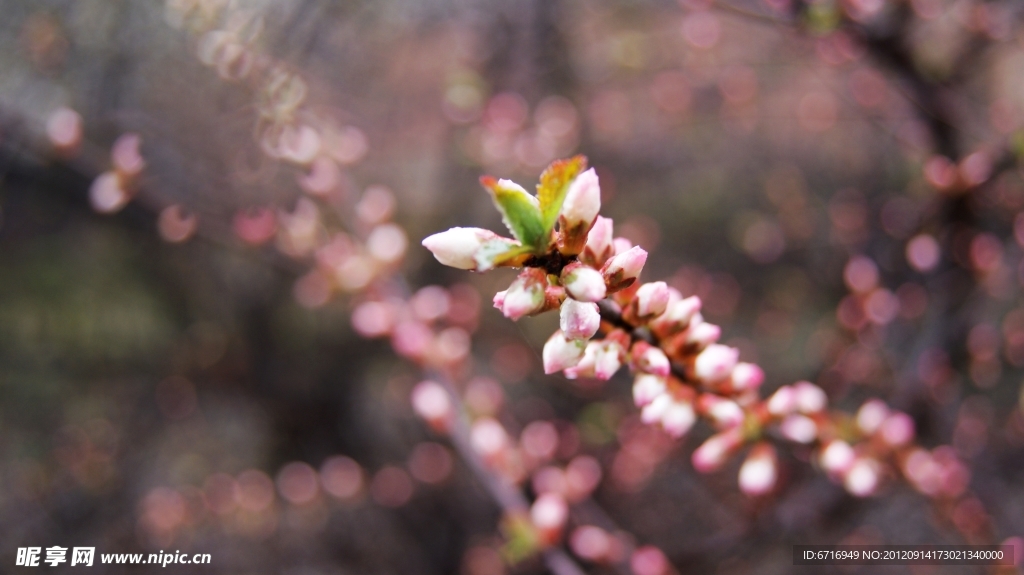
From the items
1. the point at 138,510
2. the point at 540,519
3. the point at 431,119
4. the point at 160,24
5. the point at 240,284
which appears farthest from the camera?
the point at 431,119

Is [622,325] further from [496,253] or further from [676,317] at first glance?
[496,253]

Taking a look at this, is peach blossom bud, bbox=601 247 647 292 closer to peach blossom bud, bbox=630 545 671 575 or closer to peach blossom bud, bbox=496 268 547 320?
peach blossom bud, bbox=496 268 547 320

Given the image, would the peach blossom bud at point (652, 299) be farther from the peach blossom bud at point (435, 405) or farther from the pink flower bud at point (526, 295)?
the peach blossom bud at point (435, 405)

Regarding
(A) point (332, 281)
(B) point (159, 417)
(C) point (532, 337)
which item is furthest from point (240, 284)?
(A) point (332, 281)

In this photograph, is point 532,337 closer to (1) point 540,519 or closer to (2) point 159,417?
(1) point 540,519

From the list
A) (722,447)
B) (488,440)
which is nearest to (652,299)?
(722,447)

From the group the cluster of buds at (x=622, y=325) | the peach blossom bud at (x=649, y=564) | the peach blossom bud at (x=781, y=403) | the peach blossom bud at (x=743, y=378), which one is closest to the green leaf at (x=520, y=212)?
the cluster of buds at (x=622, y=325)
